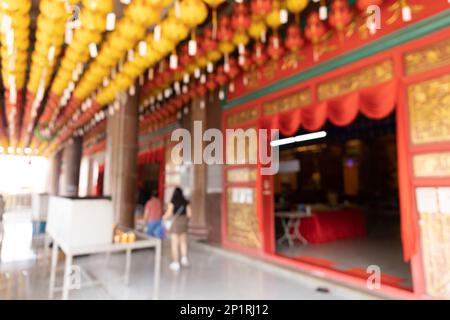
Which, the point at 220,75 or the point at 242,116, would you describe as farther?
the point at 242,116

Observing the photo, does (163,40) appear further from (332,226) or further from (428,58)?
(332,226)

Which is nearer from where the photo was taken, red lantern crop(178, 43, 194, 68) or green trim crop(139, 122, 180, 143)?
red lantern crop(178, 43, 194, 68)

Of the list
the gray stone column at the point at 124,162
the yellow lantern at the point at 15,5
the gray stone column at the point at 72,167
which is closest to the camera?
the yellow lantern at the point at 15,5

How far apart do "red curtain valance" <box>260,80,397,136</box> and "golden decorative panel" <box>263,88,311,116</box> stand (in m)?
0.09

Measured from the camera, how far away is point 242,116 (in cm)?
492

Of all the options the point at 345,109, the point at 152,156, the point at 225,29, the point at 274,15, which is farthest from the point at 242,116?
the point at 152,156

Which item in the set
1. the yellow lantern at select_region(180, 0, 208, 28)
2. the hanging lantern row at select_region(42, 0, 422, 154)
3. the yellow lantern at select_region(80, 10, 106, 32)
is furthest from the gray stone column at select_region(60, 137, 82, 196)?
the yellow lantern at select_region(180, 0, 208, 28)

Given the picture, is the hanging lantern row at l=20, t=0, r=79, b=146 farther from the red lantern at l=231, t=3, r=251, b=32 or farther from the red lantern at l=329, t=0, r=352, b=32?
the red lantern at l=329, t=0, r=352, b=32

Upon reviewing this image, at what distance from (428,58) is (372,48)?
60 cm

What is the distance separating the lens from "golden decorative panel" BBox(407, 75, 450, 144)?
8.18 feet

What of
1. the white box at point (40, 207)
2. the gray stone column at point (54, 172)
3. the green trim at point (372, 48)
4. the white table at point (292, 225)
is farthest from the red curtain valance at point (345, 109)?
the gray stone column at point (54, 172)

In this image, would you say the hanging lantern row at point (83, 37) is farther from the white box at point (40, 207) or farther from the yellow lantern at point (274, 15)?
the white box at point (40, 207)

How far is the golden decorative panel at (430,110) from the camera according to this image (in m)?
2.49

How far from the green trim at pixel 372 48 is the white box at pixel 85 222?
2.92 m
